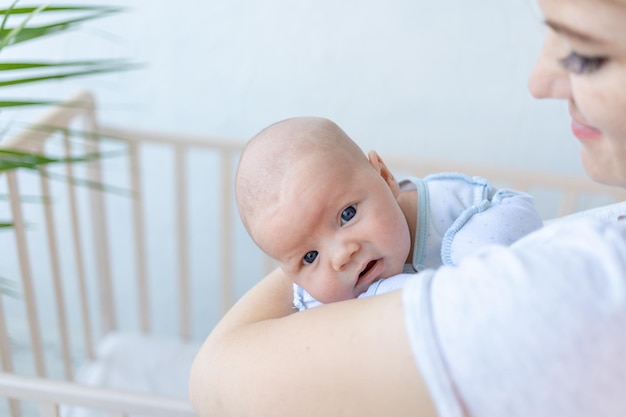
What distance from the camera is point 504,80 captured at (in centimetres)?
158

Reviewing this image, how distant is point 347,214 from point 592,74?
1.01 ft

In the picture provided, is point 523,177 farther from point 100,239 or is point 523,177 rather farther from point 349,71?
point 100,239

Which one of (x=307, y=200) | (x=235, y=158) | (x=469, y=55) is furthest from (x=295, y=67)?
(x=307, y=200)

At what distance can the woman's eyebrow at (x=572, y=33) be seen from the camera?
0.48 metres

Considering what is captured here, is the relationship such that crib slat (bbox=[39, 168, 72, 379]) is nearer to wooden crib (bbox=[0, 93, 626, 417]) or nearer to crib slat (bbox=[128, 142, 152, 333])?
wooden crib (bbox=[0, 93, 626, 417])

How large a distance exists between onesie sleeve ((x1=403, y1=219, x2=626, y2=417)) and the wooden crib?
2.17ft

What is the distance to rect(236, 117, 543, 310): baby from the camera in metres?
0.73

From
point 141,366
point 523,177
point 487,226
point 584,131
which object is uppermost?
point 584,131

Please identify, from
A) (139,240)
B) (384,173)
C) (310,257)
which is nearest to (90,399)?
(310,257)

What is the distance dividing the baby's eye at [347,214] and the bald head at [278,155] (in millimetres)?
49

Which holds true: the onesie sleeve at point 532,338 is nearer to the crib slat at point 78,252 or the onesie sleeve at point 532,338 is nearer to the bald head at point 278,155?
the bald head at point 278,155

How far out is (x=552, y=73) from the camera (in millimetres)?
535

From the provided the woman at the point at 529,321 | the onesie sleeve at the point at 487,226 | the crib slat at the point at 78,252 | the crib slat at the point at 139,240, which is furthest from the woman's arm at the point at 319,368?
the crib slat at the point at 139,240

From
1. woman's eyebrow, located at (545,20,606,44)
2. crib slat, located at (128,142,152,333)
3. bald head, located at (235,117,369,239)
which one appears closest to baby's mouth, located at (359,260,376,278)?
bald head, located at (235,117,369,239)
